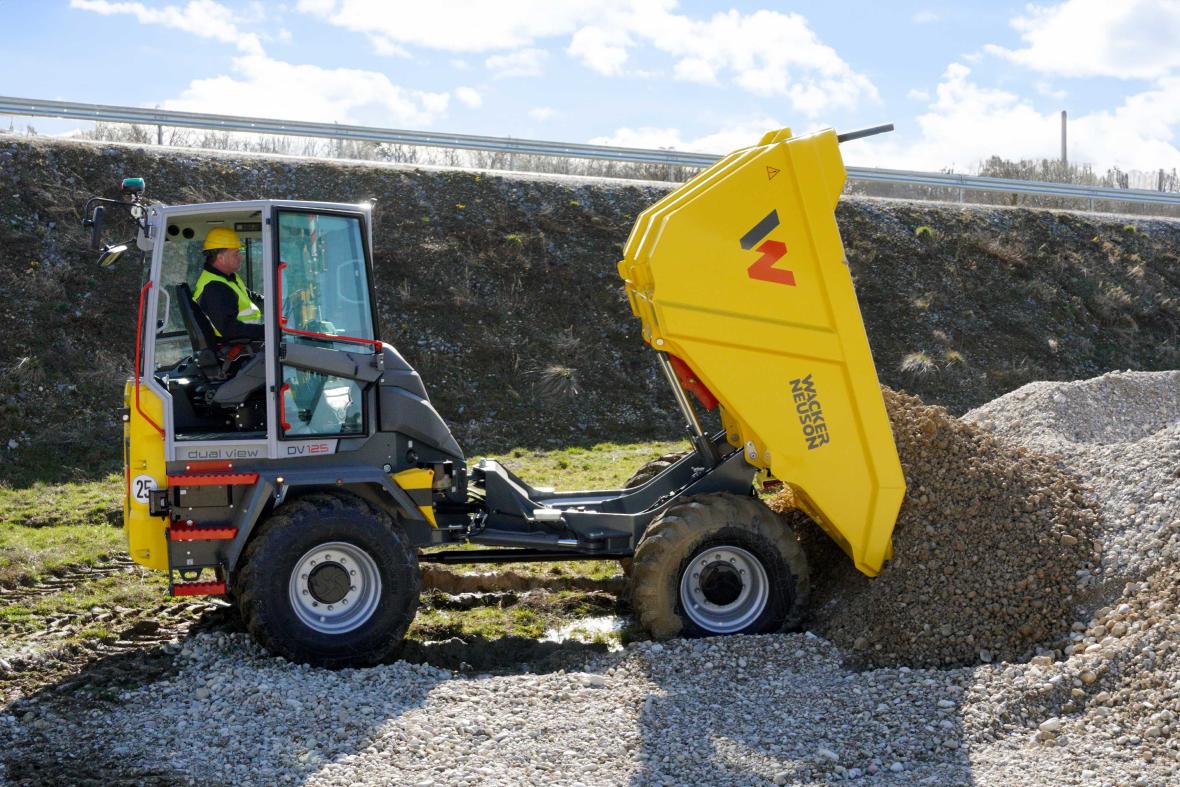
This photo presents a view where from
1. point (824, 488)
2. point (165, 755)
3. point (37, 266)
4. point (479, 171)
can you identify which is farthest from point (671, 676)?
point (479, 171)

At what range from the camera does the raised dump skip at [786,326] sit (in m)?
6.81

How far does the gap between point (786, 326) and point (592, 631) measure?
2478 mm

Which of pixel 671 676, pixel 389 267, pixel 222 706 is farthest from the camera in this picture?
pixel 389 267

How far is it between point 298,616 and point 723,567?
2600 mm

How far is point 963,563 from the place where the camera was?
6.77m

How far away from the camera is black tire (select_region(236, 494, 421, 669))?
6418 mm

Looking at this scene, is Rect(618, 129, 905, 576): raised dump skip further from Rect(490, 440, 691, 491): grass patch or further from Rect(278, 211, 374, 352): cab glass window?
Rect(490, 440, 691, 491): grass patch

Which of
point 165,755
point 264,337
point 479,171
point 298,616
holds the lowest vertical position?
point 165,755

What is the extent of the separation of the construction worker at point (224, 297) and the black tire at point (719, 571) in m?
2.72

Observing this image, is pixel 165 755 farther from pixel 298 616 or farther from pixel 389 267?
pixel 389 267

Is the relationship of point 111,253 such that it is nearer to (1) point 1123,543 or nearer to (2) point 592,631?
(2) point 592,631

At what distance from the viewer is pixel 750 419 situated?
6.90 m

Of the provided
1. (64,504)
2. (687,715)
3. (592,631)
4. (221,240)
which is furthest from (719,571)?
(64,504)

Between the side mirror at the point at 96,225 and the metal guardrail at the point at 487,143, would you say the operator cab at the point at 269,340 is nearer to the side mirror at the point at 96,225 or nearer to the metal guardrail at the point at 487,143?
the side mirror at the point at 96,225
